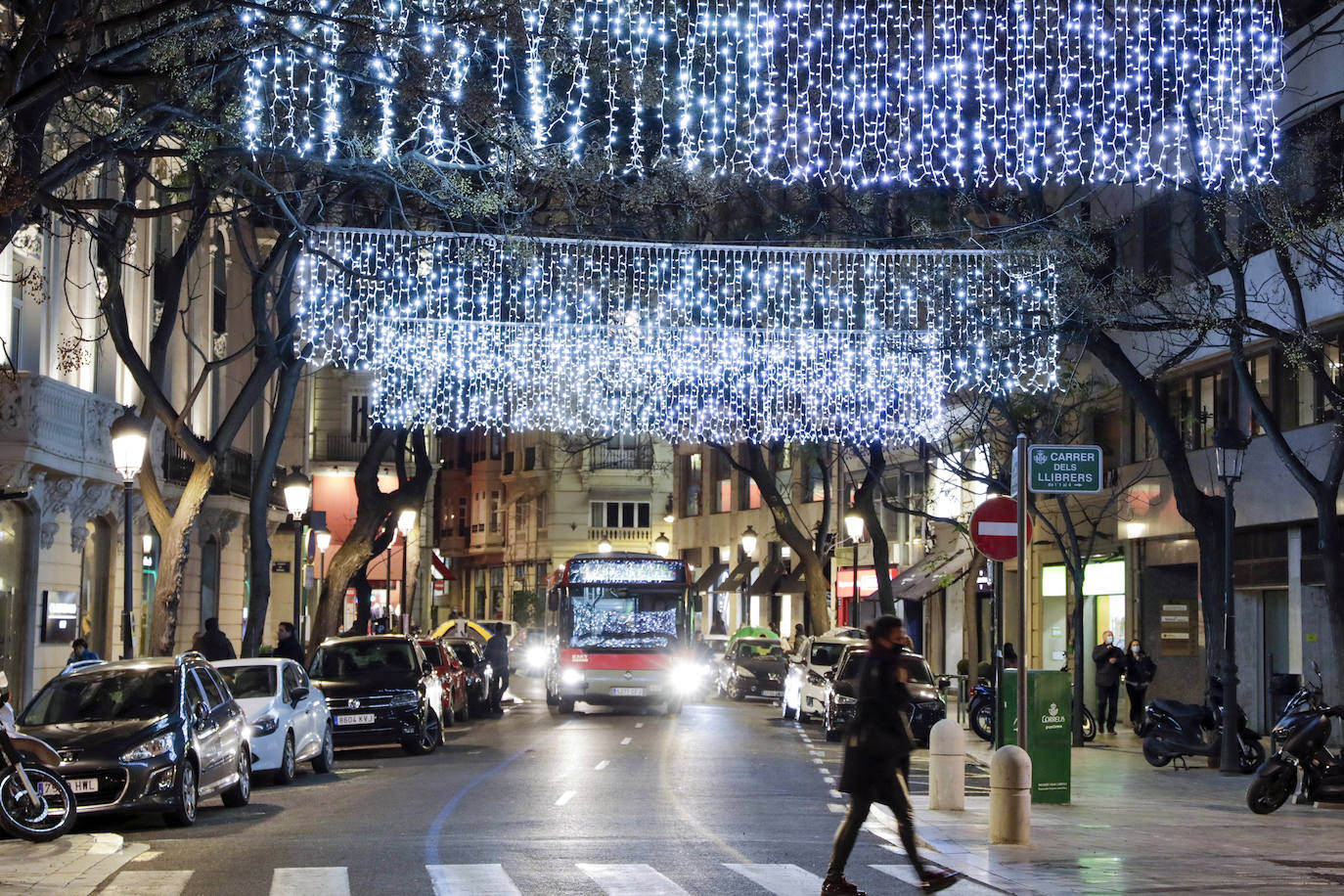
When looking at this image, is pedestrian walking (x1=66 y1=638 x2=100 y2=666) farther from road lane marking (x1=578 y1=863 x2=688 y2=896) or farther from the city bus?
road lane marking (x1=578 y1=863 x2=688 y2=896)

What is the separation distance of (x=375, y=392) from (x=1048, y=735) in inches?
808

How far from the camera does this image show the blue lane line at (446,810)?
46.9 ft

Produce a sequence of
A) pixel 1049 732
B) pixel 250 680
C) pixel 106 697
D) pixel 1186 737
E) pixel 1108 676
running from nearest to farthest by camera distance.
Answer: pixel 106 697 < pixel 1049 732 < pixel 250 680 < pixel 1186 737 < pixel 1108 676

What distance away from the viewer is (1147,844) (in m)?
15.4

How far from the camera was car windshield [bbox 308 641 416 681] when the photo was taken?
1087 inches

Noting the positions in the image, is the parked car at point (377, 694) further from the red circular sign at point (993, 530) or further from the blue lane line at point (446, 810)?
the red circular sign at point (993, 530)

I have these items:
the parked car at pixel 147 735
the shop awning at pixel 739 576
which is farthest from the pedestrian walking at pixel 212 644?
the shop awning at pixel 739 576

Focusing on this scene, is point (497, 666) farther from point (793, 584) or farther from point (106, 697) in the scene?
point (106, 697)

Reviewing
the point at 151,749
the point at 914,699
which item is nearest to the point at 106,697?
the point at 151,749

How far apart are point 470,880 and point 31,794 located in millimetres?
4865

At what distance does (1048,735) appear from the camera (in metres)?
18.6

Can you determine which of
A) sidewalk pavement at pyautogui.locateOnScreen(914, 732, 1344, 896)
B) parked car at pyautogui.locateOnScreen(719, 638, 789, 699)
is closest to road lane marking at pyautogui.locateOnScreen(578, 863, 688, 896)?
sidewalk pavement at pyautogui.locateOnScreen(914, 732, 1344, 896)

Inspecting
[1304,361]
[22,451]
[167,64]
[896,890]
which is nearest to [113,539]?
[22,451]

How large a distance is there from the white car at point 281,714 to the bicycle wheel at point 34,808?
18.4ft
